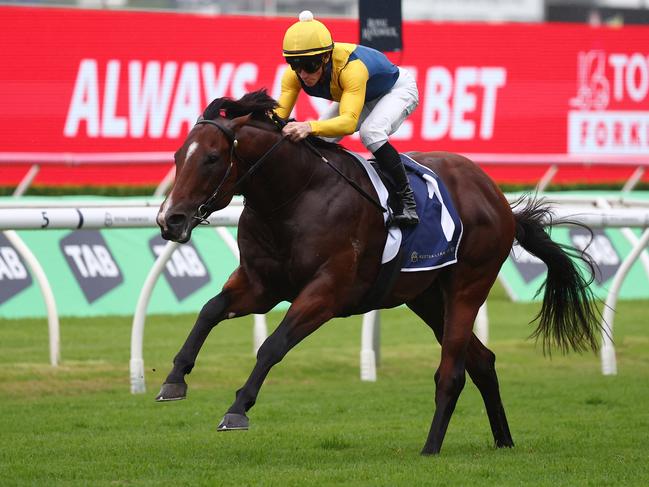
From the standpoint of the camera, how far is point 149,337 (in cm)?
984

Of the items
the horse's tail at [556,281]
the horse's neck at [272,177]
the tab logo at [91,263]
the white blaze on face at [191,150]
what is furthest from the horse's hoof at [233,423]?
the tab logo at [91,263]

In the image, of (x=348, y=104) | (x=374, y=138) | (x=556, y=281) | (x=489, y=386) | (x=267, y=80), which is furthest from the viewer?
(x=267, y=80)

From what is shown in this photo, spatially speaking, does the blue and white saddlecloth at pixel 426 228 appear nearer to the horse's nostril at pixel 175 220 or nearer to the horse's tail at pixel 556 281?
the horse's tail at pixel 556 281

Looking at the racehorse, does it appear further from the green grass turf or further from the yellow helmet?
the green grass turf

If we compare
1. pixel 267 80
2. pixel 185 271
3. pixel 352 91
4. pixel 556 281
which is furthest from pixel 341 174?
pixel 267 80

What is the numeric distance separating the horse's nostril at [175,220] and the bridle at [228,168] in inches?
2.7

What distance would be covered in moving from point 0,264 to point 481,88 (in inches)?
320

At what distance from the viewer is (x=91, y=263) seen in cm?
1022

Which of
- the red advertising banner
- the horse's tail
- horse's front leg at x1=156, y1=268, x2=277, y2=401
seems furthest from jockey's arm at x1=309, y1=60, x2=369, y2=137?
the red advertising banner

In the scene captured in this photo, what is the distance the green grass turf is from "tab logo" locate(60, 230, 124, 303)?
27 cm

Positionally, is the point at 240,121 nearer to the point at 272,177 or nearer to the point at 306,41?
the point at 272,177

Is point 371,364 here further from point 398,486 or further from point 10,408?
point 398,486

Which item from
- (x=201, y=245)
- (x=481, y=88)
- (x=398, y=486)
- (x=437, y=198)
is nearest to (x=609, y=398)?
(x=437, y=198)

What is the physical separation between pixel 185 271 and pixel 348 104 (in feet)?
17.3
